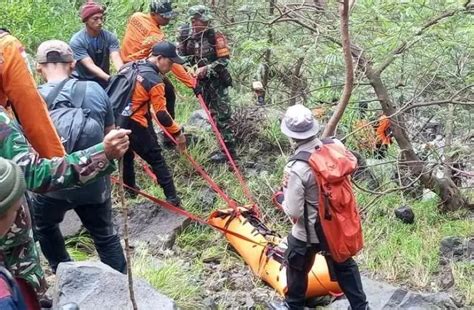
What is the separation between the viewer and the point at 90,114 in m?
3.76

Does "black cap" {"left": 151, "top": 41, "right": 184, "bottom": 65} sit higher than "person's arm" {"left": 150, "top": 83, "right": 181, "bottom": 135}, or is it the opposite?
"black cap" {"left": 151, "top": 41, "right": 184, "bottom": 65}

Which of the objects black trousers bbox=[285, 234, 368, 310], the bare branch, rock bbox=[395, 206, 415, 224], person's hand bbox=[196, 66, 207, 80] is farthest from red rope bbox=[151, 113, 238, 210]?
the bare branch

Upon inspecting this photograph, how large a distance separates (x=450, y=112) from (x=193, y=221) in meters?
2.44

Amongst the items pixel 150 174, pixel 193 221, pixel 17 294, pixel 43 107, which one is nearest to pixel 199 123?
pixel 150 174

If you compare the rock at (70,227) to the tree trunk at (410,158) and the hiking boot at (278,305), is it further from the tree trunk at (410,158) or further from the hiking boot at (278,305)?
the tree trunk at (410,158)

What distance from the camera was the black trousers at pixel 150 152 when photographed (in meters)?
5.54

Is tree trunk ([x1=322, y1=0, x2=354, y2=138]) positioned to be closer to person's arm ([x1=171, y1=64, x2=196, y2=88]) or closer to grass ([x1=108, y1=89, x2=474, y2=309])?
grass ([x1=108, y1=89, x2=474, y2=309])

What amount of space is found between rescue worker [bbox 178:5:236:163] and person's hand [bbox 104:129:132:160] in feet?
13.5

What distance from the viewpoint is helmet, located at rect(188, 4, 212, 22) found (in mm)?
6289

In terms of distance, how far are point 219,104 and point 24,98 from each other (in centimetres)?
429

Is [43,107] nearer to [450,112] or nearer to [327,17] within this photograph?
[327,17]

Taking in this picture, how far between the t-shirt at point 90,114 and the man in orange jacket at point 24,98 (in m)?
0.87

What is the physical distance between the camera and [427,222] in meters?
5.93

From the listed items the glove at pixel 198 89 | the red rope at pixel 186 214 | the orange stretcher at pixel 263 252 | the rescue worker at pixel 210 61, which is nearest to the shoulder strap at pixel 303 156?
the orange stretcher at pixel 263 252
